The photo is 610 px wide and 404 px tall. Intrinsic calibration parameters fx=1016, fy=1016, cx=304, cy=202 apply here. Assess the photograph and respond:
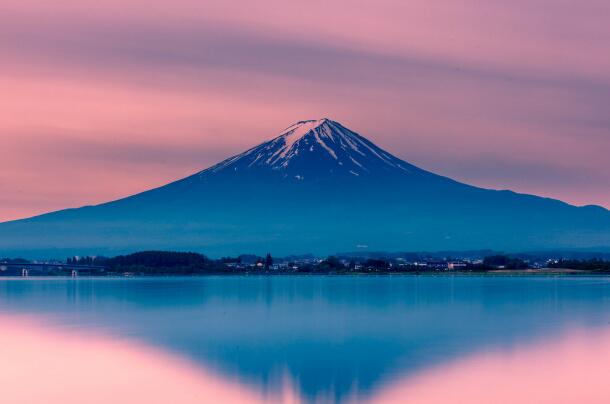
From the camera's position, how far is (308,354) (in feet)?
89.5

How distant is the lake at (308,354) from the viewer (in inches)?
832

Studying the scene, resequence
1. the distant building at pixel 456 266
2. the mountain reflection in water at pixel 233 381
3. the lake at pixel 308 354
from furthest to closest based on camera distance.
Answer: the distant building at pixel 456 266 → the lake at pixel 308 354 → the mountain reflection in water at pixel 233 381

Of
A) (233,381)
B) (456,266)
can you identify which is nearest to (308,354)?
(233,381)

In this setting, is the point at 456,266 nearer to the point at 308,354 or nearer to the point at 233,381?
the point at 308,354

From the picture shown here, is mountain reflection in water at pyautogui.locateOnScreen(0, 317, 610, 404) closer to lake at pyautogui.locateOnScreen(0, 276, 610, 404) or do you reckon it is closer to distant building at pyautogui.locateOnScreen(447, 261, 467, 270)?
lake at pyautogui.locateOnScreen(0, 276, 610, 404)

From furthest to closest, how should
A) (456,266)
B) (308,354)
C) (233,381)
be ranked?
1. (456,266)
2. (308,354)
3. (233,381)

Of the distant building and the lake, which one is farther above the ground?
the distant building

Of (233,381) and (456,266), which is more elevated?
(456,266)

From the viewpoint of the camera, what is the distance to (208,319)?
40250mm

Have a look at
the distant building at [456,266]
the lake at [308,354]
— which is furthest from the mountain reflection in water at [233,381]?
the distant building at [456,266]

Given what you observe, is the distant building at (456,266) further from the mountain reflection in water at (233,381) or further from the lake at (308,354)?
the mountain reflection in water at (233,381)

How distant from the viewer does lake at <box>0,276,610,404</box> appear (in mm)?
21141

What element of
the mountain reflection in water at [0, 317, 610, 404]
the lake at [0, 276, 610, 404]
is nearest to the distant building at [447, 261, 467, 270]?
the lake at [0, 276, 610, 404]

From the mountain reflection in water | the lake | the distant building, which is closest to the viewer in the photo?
the mountain reflection in water
